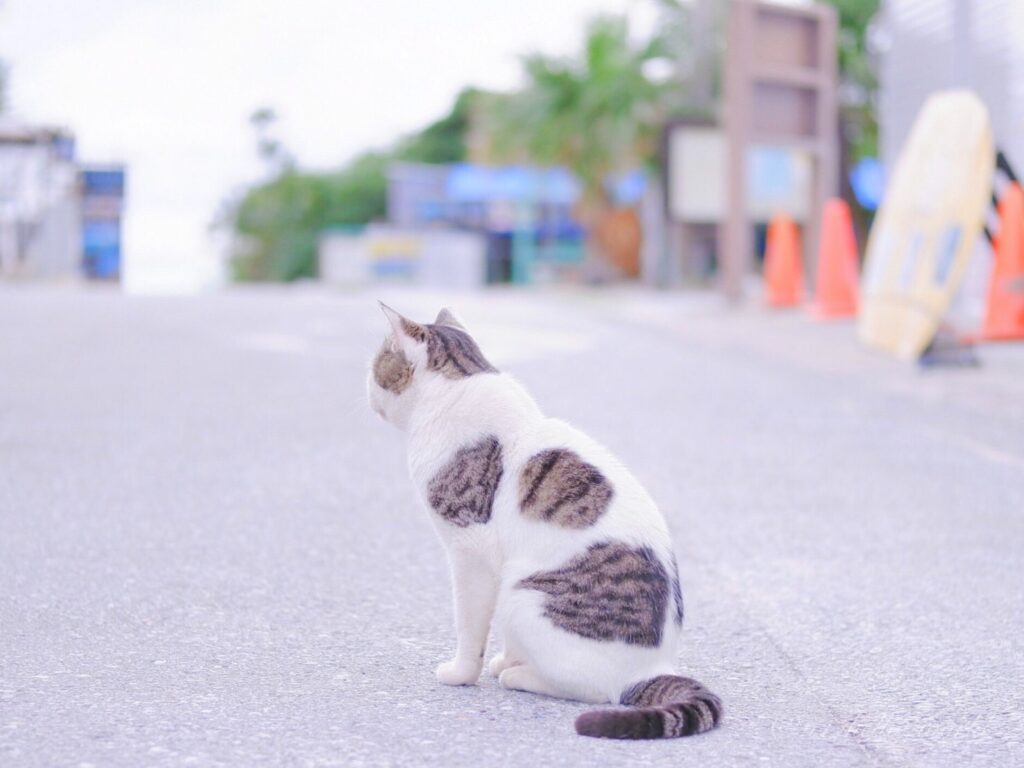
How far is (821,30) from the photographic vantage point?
19578 mm

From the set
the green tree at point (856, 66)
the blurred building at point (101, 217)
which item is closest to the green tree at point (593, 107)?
the green tree at point (856, 66)

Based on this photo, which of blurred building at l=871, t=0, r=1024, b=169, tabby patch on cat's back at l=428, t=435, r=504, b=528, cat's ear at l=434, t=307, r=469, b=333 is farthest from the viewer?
blurred building at l=871, t=0, r=1024, b=169

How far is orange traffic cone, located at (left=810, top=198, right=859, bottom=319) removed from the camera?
50.2 ft

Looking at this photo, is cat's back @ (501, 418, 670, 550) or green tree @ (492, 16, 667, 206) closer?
cat's back @ (501, 418, 670, 550)

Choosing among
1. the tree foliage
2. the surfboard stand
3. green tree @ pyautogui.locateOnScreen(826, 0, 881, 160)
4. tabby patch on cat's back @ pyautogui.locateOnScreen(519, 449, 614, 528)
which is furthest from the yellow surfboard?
the tree foliage

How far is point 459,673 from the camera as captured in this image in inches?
132

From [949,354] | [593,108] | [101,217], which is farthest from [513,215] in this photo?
[949,354]

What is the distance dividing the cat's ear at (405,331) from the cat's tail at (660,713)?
99 cm

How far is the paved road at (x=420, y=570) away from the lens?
302 centimetres

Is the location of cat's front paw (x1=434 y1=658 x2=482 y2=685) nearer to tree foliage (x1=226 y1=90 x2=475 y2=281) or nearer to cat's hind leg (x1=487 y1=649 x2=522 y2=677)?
cat's hind leg (x1=487 y1=649 x2=522 y2=677)

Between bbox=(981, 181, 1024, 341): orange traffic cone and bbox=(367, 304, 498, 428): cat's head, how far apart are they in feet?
28.8

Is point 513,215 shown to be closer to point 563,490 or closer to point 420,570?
point 420,570

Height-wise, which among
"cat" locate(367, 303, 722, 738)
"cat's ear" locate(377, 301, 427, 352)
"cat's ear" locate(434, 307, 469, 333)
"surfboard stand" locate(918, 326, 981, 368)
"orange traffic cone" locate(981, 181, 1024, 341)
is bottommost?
"cat" locate(367, 303, 722, 738)

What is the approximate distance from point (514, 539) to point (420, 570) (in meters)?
1.56
